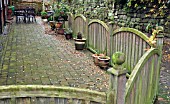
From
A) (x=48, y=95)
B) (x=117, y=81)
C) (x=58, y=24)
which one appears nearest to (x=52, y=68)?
(x=48, y=95)

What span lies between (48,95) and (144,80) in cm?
146

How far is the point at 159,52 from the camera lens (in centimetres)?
351

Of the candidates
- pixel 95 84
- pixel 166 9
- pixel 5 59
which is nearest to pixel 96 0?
pixel 166 9

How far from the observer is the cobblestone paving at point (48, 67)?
14.3 feet

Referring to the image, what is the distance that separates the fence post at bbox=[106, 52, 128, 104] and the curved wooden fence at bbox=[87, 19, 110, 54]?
12.3 ft

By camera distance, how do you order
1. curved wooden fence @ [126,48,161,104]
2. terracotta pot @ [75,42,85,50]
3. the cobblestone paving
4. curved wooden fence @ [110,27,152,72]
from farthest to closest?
1. terracotta pot @ [75,42,85,50]
2. the cobblestone paving
3. curved wooden fence @ [110,27,152,72]
4. curved wooden fence @ [126,48,161,104]

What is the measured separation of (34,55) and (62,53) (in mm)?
899

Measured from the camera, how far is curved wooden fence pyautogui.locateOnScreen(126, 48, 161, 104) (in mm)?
2355

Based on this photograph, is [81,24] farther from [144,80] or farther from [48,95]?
[48,95]

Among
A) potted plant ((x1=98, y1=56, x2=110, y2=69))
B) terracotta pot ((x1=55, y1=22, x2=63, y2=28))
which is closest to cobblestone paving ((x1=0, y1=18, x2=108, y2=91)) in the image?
potted plant ((x1=98, y1=56, x2=110, y2=69))

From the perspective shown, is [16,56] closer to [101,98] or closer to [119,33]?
[119,33]

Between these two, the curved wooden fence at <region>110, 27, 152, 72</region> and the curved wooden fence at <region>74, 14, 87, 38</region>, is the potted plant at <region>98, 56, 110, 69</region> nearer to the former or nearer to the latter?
the curved wooden fence at <region>110, 27, 152, 72</region>

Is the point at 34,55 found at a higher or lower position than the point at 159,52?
lower

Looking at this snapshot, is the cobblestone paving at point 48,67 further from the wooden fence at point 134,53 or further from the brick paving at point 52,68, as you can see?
the wooden fence at point 134,53
